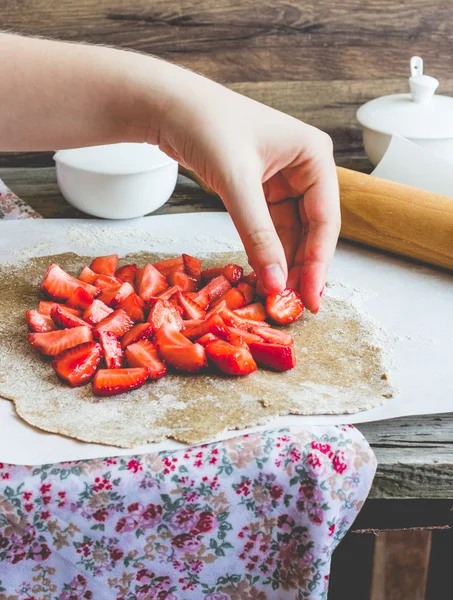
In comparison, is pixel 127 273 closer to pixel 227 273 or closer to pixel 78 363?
pixel 227 273

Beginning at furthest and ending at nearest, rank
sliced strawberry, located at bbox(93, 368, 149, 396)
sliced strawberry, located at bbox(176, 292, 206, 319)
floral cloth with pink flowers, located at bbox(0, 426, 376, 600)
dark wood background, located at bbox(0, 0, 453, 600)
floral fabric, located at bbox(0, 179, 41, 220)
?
dark wood background, located at bbox(0, 0, 453, 600) < floral fabric, located at bbox(0, 179, 41, 220) < sliced strawberry, located at bbox(176, 292, 206, 319) < sliced strawberry, located at bbox(93, 368, 149, 396) < floral cloth with pink flowers, located at bbox(0, 426, 376, 600)

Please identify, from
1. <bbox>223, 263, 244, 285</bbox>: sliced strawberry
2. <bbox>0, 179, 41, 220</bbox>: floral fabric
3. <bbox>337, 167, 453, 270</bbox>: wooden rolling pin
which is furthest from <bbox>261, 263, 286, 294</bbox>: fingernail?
<bbox>0, 179, 41, 220</bbox>: floral fabric

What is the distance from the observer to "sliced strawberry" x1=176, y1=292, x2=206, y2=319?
53.6 inches

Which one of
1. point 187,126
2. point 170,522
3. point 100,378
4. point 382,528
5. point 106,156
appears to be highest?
point 187,126

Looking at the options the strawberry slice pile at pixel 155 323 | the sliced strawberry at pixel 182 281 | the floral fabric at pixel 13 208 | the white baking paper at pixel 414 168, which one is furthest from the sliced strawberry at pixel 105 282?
the white baking paper at pixel 414 168

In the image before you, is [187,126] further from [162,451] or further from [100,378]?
[162,451]

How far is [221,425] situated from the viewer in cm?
108

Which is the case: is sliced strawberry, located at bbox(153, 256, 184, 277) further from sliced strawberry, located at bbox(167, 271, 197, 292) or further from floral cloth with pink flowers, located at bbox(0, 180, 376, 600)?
floral cloth with pink flowers, located at bbox(0, 180, 376, 600)

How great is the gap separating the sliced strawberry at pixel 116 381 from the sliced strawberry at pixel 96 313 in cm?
19

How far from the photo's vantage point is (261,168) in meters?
1.30

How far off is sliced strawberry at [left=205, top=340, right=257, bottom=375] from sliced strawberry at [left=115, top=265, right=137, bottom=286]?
0.35 metres

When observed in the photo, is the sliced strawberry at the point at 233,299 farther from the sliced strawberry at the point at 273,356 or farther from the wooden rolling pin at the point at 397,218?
the wooden rolling pin at the point at 397,218

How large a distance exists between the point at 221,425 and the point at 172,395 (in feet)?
0.39

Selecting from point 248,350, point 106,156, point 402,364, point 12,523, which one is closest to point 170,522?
point 12,523
